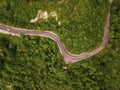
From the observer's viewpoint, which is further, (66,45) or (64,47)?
(64,47)

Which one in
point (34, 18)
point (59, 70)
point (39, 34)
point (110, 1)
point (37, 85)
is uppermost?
point (110, 1)

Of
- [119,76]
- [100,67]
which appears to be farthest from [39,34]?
[119,76]

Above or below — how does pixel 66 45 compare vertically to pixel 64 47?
above

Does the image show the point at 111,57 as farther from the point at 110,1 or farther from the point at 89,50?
the point at 110,1

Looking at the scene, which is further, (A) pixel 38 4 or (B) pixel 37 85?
(B) pixel 37 85

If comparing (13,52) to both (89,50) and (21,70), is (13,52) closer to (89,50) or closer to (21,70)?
(21,70)

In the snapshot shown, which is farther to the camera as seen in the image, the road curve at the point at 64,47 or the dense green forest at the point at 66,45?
the road curve at the point at 64,47

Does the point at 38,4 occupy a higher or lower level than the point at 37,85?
higher

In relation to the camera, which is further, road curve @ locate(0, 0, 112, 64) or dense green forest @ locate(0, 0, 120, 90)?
road curve @ locate(0, 0, 112, 64)
